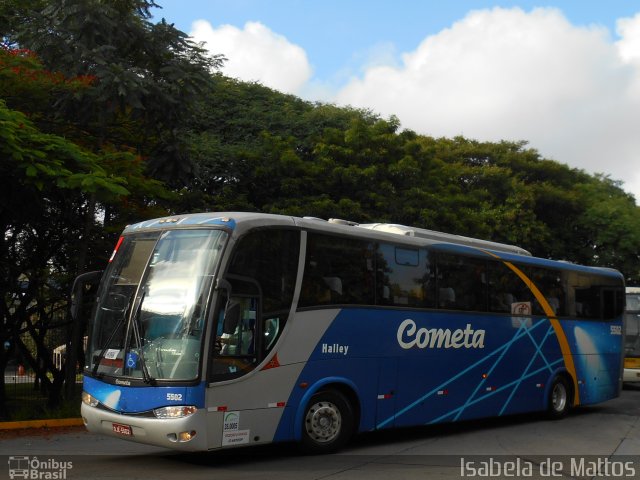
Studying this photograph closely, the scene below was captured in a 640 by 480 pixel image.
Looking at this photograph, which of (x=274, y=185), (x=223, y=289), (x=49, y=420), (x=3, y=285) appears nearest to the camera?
(x=223, y=289)

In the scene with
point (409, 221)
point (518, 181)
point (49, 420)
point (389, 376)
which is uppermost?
point (518, 181)

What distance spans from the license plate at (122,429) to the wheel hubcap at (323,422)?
236 centimetres

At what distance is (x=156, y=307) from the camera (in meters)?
8.95

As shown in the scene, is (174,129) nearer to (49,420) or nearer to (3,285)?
(3,285)

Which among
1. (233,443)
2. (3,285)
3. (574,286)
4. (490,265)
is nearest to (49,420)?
(3,285)

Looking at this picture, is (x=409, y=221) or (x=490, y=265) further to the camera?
(x=409, y=221)

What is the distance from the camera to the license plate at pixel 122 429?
877 cm

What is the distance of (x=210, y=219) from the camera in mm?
9414

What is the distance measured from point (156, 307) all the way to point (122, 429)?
1.48 metres

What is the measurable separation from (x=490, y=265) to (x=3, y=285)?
9936 millimetres

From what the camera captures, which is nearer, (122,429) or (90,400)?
(122,429)

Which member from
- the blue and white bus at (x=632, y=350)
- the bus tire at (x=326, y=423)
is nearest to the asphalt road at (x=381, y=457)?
the bus tire at (x=326, y=423)

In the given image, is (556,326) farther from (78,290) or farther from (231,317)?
(78,290)

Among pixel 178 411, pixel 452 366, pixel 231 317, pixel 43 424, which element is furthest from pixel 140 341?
pixel 452 366
